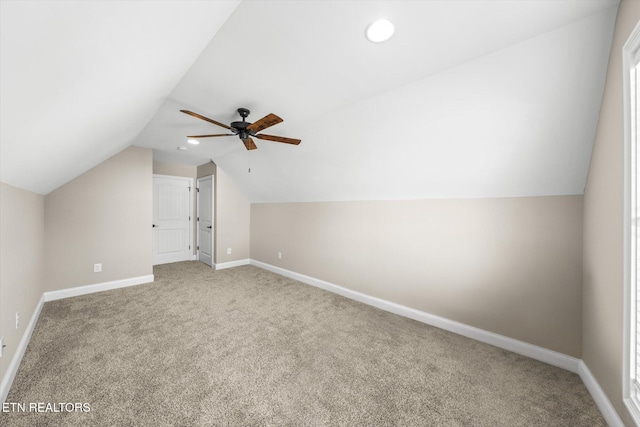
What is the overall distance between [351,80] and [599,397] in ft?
9.08

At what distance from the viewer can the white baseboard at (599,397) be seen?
1330 millimetres

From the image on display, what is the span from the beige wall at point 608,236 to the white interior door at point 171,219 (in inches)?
244

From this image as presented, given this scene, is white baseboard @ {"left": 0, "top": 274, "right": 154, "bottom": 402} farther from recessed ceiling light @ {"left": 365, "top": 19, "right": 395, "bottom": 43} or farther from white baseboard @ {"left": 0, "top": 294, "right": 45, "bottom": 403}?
recessed ceiling light @ {"left": 365, "top": 19, "right": 395, "bottom": 43}

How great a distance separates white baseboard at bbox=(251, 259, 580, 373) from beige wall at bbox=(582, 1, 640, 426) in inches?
9.2

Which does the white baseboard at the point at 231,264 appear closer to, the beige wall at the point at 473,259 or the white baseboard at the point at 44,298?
the white baseboard at the point at 44,298

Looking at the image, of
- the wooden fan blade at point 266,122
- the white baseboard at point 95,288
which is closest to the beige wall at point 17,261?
the white baseboard at point 95,288

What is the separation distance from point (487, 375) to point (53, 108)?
10.6ft

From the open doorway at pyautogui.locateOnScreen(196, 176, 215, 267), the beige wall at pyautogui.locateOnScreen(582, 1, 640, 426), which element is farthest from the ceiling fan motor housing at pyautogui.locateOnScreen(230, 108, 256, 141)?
the open doorway at pyautogui.locateOnScreen(196, 176, 215, 267)

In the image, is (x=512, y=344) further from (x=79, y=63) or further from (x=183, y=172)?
(x=183, y=172)

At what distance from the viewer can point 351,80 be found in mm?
1869

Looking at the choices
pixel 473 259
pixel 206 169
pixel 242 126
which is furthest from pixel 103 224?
pixel 473 259

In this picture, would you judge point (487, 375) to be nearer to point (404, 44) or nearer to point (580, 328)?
point (580, 328)

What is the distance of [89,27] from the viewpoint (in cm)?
82

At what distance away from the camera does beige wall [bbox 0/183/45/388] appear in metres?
1.62
